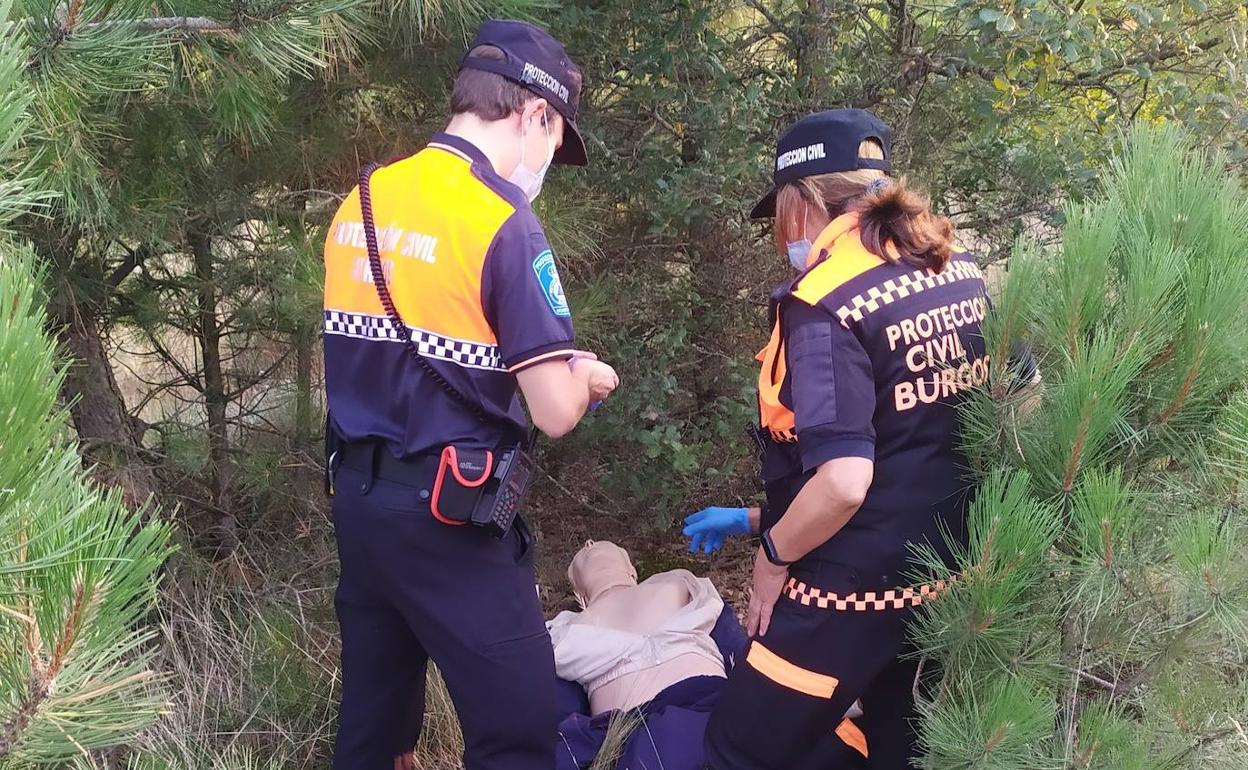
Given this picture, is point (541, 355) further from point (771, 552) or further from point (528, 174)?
point (771, 552)

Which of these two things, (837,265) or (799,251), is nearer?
(837,265)

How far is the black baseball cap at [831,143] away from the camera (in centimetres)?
191

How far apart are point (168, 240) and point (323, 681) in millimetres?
1420

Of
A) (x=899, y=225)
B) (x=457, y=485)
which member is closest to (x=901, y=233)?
(x=899, y=225)

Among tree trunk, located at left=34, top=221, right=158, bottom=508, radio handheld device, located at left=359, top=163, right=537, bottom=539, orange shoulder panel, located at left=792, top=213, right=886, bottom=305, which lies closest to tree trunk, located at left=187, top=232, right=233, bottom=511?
tree trunk, located at left=34, top=221, right=158, bottom=508

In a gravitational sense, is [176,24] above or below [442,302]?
above

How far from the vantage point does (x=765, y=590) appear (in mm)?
1979

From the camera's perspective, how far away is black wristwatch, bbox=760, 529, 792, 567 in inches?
73.6

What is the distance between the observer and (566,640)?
2740mm

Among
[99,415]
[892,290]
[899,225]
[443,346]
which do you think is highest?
[899,225]

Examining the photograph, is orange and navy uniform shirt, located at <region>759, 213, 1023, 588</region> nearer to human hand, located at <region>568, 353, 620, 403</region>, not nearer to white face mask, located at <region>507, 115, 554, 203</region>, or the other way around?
human hand, located at <region>568, 353, 620, 403</region>

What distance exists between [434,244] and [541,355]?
0.98ft

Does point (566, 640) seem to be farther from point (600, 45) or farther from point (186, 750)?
point (600, 45)

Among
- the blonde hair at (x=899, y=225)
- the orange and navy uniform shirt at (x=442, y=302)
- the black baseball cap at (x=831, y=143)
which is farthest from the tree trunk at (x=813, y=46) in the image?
the orange and navy uniform shirt at (x=442, y=302)
